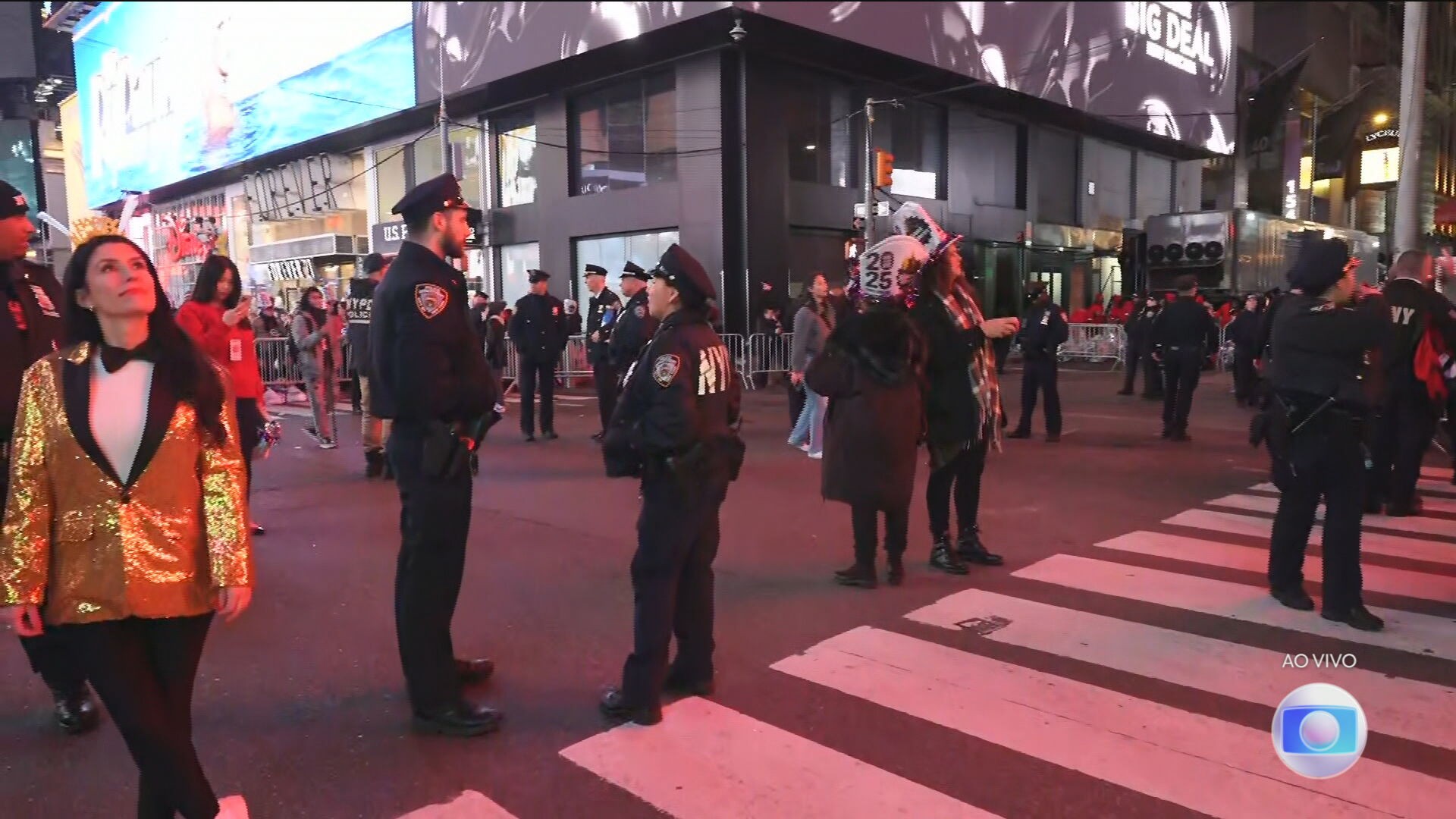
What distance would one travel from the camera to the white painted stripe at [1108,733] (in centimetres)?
329

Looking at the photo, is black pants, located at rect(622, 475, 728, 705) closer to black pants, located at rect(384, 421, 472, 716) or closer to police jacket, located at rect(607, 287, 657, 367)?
black pants, located at rect(384, 421, 472, 716)

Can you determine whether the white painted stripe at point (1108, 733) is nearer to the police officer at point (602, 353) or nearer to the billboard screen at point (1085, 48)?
the police officer at point (602, 353)

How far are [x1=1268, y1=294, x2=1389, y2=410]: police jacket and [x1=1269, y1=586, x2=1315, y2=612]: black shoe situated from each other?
1097 millimetres

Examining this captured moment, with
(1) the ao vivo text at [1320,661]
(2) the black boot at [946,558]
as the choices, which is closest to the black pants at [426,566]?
(2) the black boot at [946,558]

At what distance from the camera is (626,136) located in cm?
2366

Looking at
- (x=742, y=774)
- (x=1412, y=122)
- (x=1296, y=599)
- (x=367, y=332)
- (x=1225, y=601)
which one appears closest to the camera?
(x=742, y=774)

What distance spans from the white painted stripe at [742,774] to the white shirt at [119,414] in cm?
188

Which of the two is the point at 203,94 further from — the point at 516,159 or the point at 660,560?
the point at 660,560

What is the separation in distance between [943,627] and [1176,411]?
7827 millimetres

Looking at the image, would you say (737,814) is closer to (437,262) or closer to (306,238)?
(437,262)

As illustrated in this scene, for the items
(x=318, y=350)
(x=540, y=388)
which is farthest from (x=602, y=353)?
(x=318, y=350)

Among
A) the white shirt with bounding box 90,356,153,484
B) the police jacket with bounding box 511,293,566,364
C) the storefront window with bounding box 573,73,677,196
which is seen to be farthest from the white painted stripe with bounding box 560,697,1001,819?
the storefront window with bounding box 573,73,677,196

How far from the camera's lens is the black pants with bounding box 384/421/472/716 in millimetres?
3695

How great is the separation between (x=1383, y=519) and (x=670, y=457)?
6.59 metres
